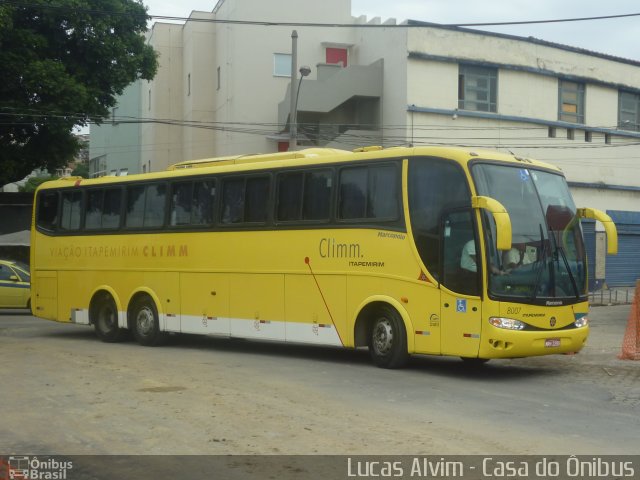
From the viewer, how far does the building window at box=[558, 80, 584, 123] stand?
37.9 meters

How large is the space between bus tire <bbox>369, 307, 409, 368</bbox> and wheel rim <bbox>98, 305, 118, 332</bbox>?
726cm

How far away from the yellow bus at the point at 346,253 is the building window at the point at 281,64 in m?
24.9

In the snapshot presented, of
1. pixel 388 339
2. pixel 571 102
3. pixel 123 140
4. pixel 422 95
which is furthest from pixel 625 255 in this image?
pixel 123 140

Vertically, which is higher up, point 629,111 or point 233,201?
point 629,111

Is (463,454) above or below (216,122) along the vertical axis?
below

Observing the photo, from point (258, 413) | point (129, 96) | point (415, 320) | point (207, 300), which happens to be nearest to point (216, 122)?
point (129, 96)

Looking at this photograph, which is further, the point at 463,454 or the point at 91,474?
the point at 463,454

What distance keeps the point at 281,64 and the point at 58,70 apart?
15.0 meters

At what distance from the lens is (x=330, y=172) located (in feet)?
48.3

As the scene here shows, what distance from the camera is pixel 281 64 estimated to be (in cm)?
4331

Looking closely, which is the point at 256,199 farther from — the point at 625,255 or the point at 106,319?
the point at 625,255

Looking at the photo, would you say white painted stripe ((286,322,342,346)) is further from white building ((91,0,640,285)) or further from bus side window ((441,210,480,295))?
white building ((91,0,640,285))

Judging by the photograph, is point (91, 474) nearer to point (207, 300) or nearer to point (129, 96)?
point (207, 300)

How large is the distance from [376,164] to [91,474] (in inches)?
321
